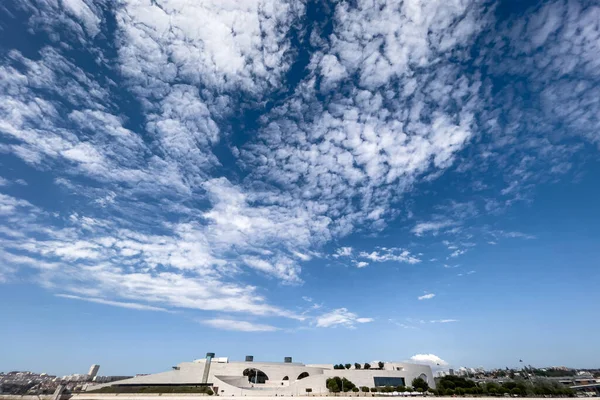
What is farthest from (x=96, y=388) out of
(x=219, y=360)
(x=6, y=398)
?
(x=219, y=360)

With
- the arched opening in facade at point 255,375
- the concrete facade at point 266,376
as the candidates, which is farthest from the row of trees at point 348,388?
the arched opening in facade at point 255,375

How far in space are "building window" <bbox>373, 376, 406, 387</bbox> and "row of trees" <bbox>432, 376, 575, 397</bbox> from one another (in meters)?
12.1

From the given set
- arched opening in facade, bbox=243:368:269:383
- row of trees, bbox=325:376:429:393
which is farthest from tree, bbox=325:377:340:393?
arched opening in facade, bbox=243:368:269:383

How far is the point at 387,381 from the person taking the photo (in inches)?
4478

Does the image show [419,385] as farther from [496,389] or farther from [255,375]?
[255,375]

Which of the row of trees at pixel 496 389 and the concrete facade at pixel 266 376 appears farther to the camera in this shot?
the concrete facade at pixel 266 376

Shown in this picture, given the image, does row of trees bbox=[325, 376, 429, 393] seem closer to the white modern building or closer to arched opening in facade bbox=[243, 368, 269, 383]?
the white modern building

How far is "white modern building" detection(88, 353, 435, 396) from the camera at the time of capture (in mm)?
108688

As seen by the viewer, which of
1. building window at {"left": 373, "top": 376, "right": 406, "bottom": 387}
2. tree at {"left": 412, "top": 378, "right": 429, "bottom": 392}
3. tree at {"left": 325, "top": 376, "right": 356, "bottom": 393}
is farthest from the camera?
building window at {"left": 373, "top": 376, "right": 406, "bottom": 387}

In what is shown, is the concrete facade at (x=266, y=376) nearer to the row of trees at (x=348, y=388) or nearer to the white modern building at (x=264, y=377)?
the white modern building at (x=264, y=377)

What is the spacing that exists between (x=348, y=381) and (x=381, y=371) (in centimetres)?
1627

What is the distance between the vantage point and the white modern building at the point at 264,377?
108688mm

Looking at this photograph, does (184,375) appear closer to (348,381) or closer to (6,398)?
(6,398)

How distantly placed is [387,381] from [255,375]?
54.0 m
